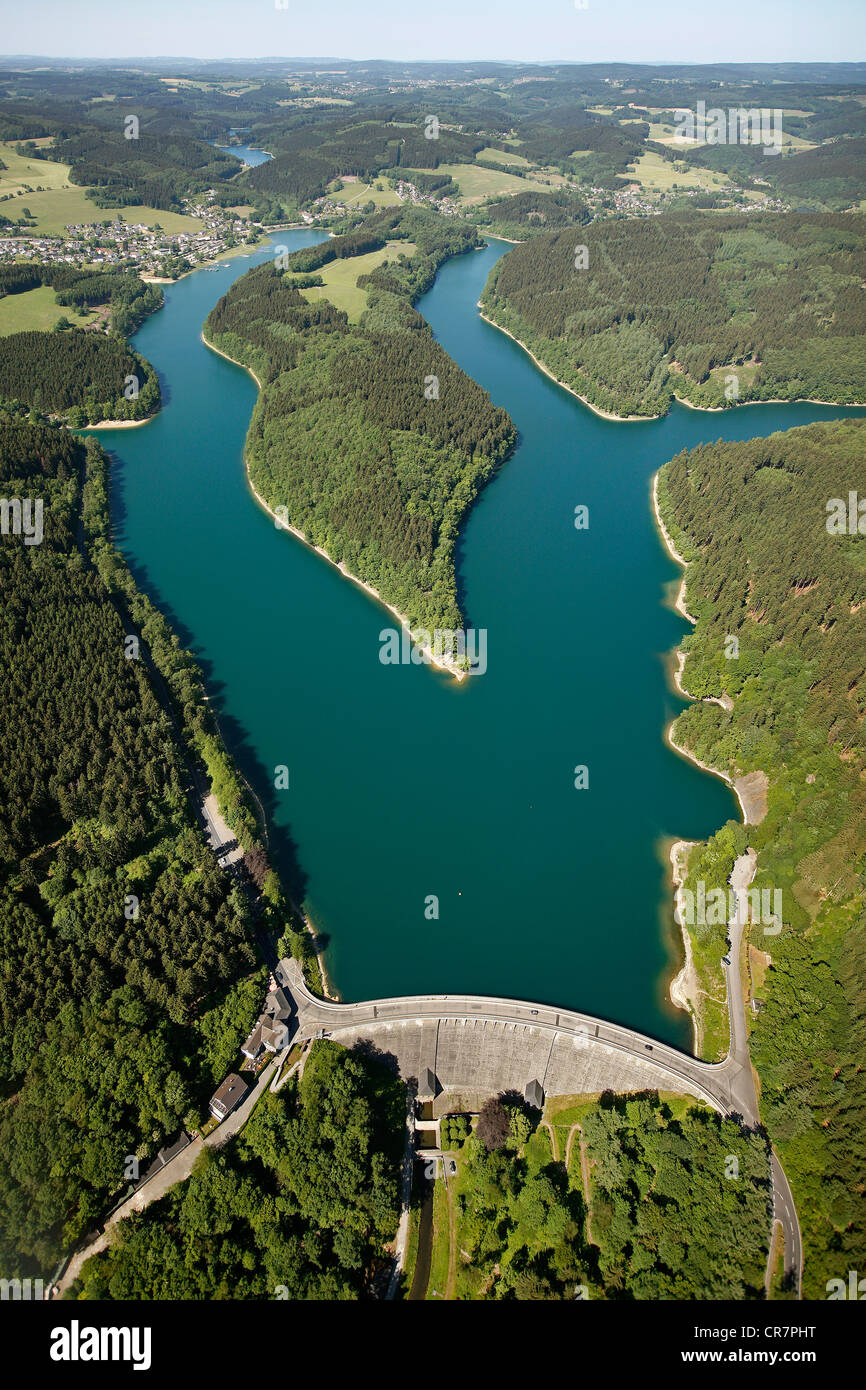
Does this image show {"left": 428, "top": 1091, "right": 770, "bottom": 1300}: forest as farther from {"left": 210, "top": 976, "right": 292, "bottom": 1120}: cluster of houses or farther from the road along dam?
{"left": 210, "top": 976, "right": 292, "bottom": 1120}: cluster of houses

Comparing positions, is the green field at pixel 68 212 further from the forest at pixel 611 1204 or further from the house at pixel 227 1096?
the forest at pixel 611 1204

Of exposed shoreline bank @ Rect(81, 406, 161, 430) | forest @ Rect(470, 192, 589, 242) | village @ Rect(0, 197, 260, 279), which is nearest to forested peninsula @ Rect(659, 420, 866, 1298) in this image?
exposed shoreline bank @ Rect(81, 406, 161, 430)

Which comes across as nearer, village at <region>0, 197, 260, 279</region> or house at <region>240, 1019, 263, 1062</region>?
house at <region>240, 1019, 263, 1062</region>

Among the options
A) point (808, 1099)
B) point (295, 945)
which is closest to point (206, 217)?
point (295, 945)

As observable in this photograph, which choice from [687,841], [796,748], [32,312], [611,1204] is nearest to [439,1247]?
[611,1204]

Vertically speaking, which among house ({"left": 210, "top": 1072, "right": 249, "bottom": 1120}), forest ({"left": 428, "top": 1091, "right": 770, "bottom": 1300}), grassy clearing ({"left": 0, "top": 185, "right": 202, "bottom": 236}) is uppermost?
grassy clearing ({"left": 0, "top": 185, "right": 202, "bottom": 236})

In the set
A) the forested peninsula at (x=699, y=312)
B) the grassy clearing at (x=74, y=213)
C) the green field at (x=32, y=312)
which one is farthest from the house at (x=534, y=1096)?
the grassy clearing at (x=74, y=213)
